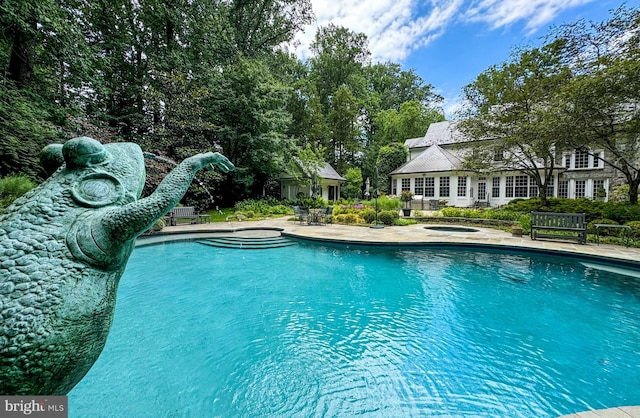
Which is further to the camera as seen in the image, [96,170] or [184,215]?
[184,215]

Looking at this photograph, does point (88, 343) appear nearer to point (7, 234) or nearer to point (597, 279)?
point (7, 234)

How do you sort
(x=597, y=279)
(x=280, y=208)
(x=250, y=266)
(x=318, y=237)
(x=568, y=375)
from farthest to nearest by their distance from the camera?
(x=280, y=208) → (x=318, y=237) → (x=250, y=266) → (x=597, y=279) → (x=568, y=375)

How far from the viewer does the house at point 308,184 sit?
2360 cm

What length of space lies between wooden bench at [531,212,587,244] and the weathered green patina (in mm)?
11524

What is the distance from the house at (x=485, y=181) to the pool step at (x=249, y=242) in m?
14.2

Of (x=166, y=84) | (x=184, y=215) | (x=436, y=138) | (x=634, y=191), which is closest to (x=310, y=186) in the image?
(x=184, y=215)

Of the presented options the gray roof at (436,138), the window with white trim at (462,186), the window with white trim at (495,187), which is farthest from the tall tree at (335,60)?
the window with white trim at (495,187)

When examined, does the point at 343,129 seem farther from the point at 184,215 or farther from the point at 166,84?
the point at 184,215

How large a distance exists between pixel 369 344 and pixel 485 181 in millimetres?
22310

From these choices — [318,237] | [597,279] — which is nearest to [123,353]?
[318,237]

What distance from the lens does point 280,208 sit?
19.5m

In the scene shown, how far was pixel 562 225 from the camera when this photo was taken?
29.4ft

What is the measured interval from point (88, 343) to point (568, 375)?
4.66 m

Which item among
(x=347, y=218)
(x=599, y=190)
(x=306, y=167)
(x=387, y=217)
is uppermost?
(x=306, y=167)
